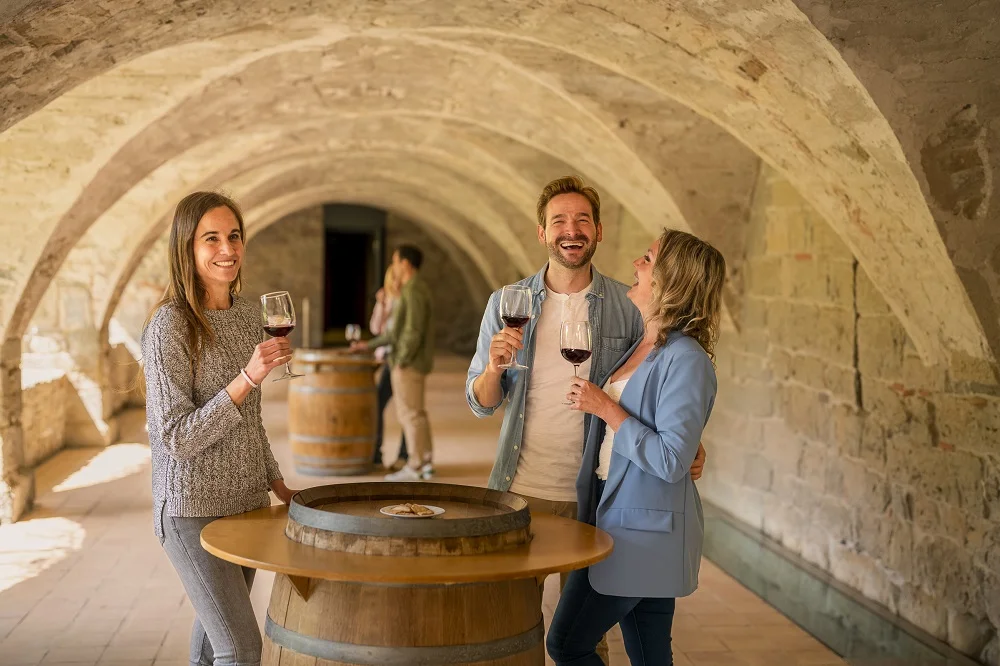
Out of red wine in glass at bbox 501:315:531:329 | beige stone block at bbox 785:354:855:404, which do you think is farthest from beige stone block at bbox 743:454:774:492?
red wine in glass at bbox 501:315:531:329

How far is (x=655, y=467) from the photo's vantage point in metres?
2.46

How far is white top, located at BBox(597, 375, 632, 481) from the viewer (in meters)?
2.71

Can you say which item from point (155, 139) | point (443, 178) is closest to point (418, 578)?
point (155, 139)

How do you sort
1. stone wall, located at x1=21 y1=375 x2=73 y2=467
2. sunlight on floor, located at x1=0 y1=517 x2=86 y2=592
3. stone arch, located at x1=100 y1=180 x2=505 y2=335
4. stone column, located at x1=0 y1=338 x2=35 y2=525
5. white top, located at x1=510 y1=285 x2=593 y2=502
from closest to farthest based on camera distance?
white top, located at x1=510 y1=285 x2=593 y2=502 → sunlight on floor, located at x1=0 y1=517 x2=86 y2=592 → stone column, located at x1=0 y1=338 x2=35 y2=525 → stone wall, located at x1=21 y1=375 x2=73 y2=467 → stone arch, located at x1=100 y1=180 x2=505 y2=335

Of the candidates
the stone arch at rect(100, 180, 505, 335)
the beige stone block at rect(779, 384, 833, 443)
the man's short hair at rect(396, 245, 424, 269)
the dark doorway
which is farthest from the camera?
the dark doorway

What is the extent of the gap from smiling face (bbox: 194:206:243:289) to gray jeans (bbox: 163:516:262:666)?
596 mm

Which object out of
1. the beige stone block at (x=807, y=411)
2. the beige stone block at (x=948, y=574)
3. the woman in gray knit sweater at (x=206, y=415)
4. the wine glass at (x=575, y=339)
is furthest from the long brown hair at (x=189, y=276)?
the beige stone block at (x=807, y=411)

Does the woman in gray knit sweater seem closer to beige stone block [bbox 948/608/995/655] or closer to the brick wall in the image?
beige stone block [bbox 948/608/995/655]

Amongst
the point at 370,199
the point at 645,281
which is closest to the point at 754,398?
the point at 645,281

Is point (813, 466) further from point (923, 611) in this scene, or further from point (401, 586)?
point (401, 586)

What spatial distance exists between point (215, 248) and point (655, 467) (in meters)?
1.19

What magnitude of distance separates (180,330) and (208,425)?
0.24 metres

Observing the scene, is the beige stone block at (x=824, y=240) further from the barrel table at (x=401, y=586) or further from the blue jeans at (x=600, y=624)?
the barrel table at (x=401, y=586)

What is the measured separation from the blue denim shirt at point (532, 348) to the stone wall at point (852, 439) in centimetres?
198
